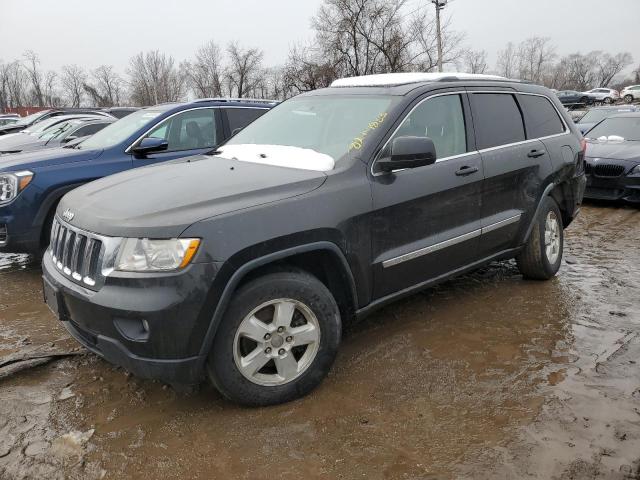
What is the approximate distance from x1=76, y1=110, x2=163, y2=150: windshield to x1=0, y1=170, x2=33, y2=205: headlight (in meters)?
0.91

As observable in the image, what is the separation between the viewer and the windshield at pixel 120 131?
224 inches

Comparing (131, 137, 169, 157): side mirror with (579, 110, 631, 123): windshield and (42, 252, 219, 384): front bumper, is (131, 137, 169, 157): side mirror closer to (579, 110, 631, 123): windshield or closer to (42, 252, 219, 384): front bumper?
(42, 252, 219, 384): front bumper

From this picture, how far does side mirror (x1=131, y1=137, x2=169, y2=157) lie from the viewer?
5488 millimetres

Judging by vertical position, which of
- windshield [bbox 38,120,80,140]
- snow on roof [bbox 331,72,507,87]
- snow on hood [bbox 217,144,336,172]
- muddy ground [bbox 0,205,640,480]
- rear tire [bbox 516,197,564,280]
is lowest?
muddy ground [bbox 0,205,640,480]

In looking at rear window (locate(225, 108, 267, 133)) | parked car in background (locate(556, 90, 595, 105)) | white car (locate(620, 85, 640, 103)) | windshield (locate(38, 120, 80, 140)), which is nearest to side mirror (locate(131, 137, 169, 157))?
rear window (locate(225, 108, 267, 133))

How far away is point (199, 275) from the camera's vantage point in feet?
8.25

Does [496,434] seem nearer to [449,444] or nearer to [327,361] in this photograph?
[449,444]

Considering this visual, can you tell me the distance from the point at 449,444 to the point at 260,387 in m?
1.01

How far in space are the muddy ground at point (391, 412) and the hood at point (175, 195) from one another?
105 centimetres

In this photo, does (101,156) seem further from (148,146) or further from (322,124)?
(322,124)

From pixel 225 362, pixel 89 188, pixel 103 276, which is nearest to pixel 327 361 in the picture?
pixel 225 362

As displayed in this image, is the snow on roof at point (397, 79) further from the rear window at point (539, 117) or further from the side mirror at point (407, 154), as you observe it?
the side mirror at point (407, 154)

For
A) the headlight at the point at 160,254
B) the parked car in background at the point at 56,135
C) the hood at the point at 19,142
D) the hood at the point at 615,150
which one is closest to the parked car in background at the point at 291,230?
the headlight at the point at 160,254

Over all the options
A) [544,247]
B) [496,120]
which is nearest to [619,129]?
[544,247]
